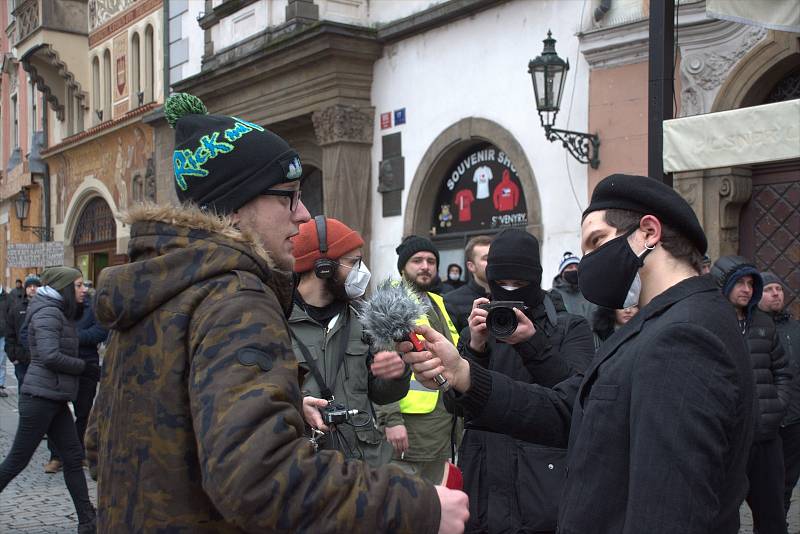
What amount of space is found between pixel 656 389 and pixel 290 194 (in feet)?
3.11

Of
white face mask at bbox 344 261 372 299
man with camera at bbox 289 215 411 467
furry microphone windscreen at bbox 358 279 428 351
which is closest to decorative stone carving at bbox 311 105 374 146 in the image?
man with camera at bbox 289 215 411 467

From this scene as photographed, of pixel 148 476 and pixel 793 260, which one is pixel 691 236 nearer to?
pixel 148 476

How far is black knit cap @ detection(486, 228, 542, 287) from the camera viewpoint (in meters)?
3.61

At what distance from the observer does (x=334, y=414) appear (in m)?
3.18

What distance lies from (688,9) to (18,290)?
936cm

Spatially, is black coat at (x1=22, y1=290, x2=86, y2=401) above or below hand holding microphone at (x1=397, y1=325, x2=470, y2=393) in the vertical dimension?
below

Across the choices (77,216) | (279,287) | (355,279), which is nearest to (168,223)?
(279,287)

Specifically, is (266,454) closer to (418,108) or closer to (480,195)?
(480,195)

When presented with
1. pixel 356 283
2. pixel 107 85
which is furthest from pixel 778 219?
pixel 107 85

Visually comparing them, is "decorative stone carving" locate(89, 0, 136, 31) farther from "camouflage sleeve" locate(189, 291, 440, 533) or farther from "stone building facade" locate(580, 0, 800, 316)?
"camouflage sleeve" locate(189, 291, 440, 533)

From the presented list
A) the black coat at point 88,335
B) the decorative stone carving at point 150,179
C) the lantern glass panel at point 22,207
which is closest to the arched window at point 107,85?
the decorative stone carving at point 150,179

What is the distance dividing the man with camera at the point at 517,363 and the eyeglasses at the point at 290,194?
123cm

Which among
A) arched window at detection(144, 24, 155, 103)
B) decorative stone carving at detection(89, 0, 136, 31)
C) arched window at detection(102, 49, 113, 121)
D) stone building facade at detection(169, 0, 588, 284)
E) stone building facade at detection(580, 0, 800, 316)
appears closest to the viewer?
stone building facade at detection(580, 0, 800, 316)

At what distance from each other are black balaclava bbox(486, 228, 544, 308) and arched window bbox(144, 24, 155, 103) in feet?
56.3
